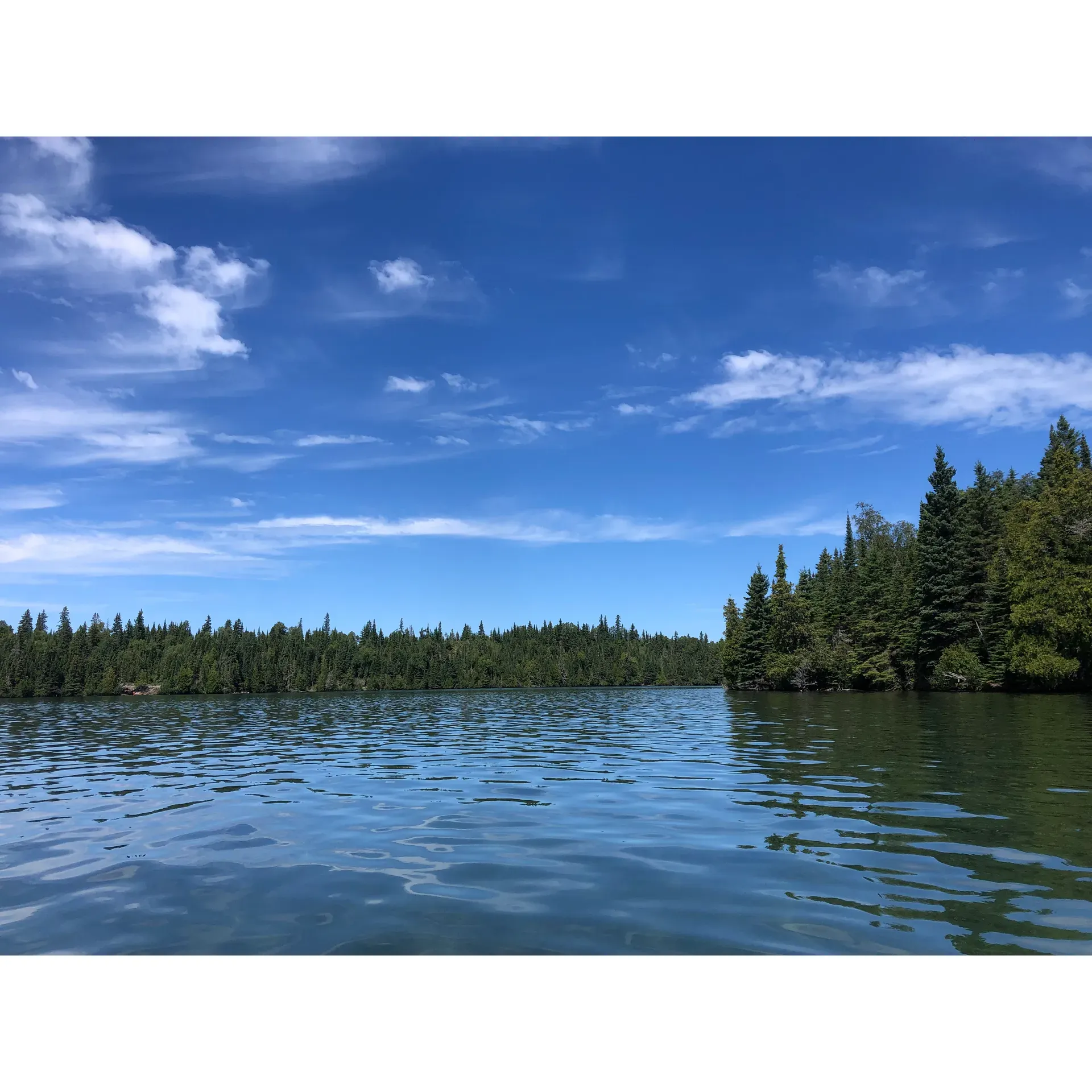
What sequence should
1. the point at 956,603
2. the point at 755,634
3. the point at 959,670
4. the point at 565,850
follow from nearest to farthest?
the point at 565,850, the point at 959,670, the point at 956,603, the point at 755,634

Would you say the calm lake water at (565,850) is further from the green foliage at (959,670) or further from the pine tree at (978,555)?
the pine tree at (978,555)

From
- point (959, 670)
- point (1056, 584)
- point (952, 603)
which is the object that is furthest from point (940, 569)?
point (1056, 584)

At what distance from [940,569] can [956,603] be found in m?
3.89

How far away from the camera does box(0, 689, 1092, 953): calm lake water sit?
7.57 metres

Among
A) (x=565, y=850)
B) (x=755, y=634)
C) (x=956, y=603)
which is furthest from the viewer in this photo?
(x=755, y=634)

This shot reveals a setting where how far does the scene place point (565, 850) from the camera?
440 inches

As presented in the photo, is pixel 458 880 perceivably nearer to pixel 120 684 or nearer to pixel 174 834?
pixel 174 834

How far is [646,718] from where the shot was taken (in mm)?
48906

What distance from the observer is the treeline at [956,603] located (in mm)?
56781

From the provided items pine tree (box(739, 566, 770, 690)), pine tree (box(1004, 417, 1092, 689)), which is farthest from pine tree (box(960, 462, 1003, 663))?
pine tree (box(739, 566, 770, 690))

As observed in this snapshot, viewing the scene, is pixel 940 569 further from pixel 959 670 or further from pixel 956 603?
pixel 959 670

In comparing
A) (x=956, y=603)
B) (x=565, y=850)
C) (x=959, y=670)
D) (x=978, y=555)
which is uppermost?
(x=978, y=555)

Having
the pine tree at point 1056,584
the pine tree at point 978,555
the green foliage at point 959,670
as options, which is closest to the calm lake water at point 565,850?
the pine tree at point 1056,584

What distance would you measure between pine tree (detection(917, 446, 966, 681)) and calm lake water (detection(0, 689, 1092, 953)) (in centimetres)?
5190
